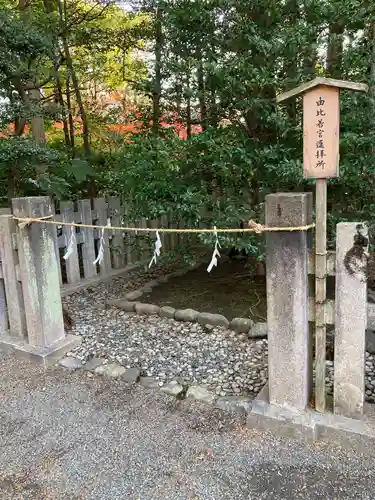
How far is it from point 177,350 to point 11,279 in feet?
5.03

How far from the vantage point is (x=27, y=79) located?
4.66 meters

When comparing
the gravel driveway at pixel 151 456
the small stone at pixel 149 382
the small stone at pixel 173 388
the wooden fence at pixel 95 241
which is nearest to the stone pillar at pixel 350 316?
the gravel driveway at pixel 151 456

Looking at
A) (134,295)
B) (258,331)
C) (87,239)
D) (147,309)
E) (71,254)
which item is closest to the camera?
(258,331)

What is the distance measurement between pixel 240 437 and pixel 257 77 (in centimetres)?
268

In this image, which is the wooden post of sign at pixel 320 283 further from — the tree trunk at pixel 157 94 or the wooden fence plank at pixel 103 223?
the wooden fence plank at pixel 103 223

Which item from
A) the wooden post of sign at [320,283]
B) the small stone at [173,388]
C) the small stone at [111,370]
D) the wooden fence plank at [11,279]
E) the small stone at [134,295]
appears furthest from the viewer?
the small stone at [134,295]

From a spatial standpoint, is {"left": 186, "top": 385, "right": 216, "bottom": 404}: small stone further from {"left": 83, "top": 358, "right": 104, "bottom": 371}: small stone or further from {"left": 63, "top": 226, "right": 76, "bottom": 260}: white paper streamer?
{"left": 63, "top": 226, "right": 76, "bottom": 260}: white paper streamer

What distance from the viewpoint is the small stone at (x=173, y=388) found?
2.65 meters

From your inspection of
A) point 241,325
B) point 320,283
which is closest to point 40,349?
point 241,325

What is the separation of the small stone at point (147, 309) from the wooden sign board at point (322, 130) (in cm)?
247

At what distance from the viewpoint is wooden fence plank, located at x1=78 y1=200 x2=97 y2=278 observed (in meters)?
5.14

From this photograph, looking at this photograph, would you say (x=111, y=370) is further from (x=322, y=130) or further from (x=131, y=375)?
(x=322, y=130)

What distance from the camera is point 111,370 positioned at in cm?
298

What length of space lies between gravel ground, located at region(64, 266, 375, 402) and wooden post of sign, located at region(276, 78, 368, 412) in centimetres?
80
